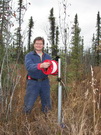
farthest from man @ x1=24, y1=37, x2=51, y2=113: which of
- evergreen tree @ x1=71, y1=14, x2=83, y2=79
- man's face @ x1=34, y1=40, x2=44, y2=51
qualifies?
evergreen tree @ x1=71, y1=14, x2=83, y2=79

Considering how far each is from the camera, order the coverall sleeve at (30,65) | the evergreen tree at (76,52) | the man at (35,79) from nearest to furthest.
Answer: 1. the coverall sleeve at (30,65)
2. the man at (35,79)
3. the evergreen tree at (76,52)

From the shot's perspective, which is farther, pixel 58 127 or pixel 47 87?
pixel 47 87

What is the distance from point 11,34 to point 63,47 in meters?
2.45

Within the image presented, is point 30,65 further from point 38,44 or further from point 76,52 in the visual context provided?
point 76,52

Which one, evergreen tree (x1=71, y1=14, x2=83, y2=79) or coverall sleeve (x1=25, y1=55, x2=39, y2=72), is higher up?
evergreen tree (x1=71, y1=14, x2=83, y2=79)

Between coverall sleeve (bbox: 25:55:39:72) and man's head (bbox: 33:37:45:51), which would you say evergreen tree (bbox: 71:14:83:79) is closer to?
man's head (bbox: 33:37:45:51)

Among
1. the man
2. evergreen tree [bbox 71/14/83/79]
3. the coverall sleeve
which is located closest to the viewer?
the coverall sleeve

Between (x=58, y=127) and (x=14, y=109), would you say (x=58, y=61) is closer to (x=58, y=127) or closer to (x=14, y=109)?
(x=58, y=127)

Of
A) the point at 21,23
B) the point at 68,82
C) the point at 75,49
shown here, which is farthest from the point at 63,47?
the point at 75,49

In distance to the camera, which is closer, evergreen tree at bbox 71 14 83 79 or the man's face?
the man's face

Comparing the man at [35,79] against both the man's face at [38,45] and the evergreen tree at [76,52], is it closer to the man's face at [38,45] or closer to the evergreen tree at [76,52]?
the man's face at [38,45]

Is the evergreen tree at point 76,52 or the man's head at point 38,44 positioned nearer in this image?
the man's head at point 38,44

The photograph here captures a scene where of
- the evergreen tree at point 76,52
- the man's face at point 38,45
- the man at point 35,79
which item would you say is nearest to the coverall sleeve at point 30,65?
the man at point 35,79

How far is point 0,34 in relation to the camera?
3697 mm
